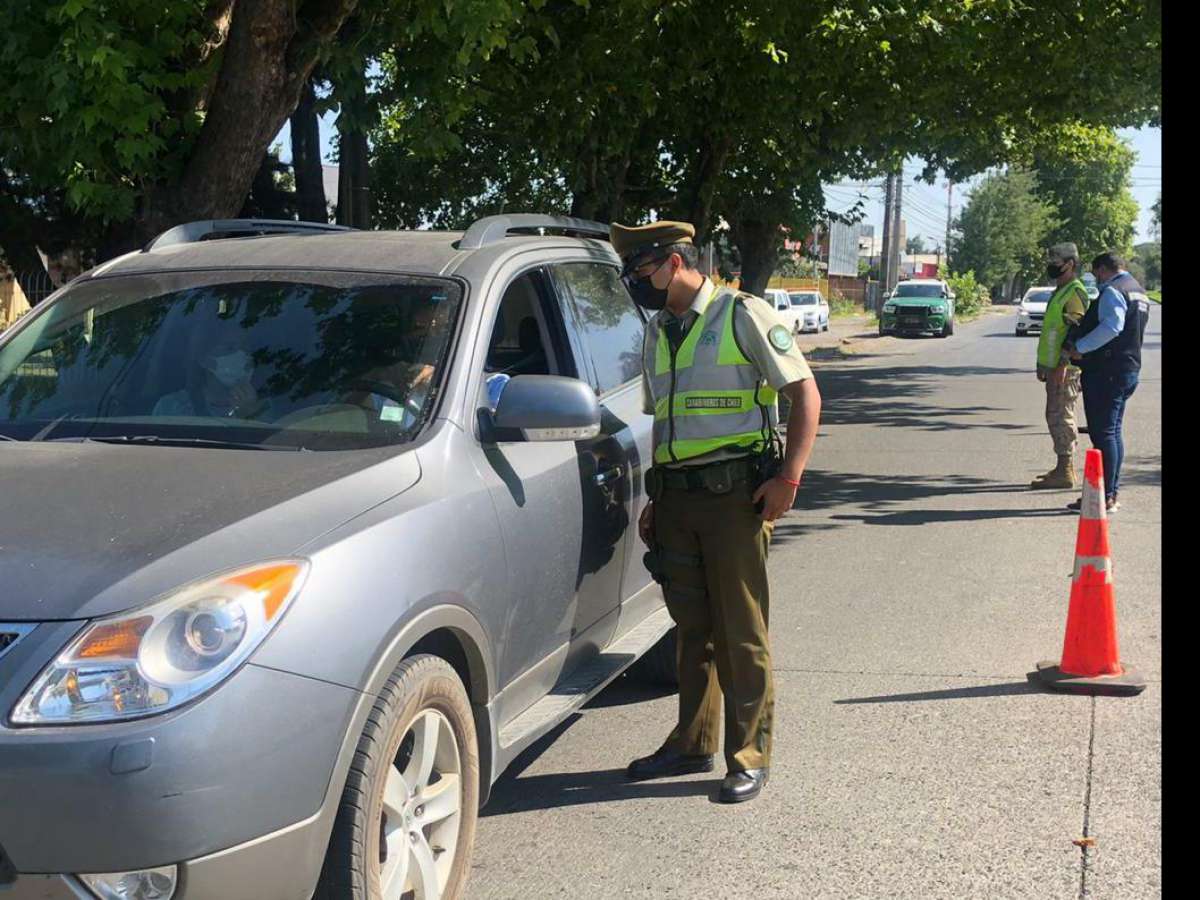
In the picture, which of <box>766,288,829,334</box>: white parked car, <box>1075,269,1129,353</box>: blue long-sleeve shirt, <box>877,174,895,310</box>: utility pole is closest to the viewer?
<box>1075,269,1129,353</box>: blue long-sleeve shirt

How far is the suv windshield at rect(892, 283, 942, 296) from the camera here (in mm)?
47688

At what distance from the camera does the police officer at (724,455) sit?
4566 millimetres

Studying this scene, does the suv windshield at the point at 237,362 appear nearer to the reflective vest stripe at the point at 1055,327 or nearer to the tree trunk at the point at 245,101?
the tree trunk at the point at 245,101

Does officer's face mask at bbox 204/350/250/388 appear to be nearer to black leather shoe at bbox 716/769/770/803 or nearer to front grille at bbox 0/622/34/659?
front grille at bbox 0/622/34/659

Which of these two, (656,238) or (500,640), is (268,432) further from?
(656,238)

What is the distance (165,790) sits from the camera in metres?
2.65

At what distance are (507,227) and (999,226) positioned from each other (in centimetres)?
10036

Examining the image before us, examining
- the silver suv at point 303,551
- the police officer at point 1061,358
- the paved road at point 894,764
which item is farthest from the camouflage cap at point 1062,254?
the silver suv at point 303,551

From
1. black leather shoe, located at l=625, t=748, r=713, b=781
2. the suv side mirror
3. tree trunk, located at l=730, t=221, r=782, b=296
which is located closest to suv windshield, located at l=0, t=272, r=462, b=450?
the suv side mirror

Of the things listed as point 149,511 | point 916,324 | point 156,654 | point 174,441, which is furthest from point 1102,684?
point 916,324

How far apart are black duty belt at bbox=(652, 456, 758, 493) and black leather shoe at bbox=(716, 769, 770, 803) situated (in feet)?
3.21

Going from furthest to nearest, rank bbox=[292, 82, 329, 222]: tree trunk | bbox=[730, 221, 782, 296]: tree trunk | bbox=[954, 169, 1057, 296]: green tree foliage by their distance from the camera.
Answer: bbox=[954, 169, 1057, 296]: green tree foliage, bbox=[730, 221, 782, 296]: tree trunk, bbox=[292, 82, 329, 222]: tree trunk

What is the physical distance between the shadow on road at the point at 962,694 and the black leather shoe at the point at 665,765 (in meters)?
1.05

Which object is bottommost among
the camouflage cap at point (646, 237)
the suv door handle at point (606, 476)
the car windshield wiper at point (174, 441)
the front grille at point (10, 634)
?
the front grille at point (10, 634)
